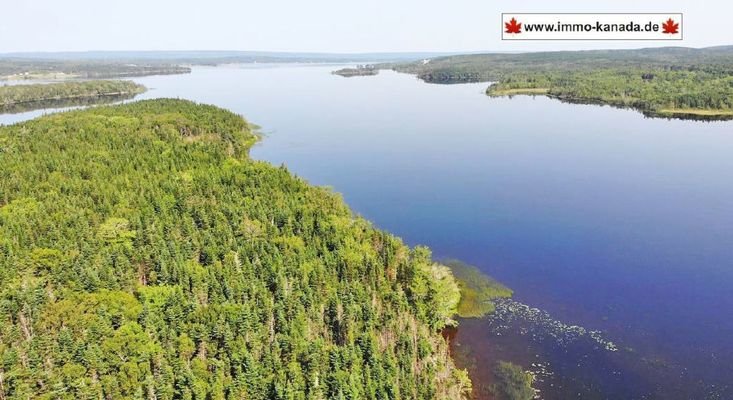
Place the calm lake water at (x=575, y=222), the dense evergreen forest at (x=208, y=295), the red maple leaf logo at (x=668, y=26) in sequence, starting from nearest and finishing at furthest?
the dense evergreen forest at (x=208, y=295) → the calm lake water at (x=575, y=222) → the red maple leaf logo at (x=668, y=26)

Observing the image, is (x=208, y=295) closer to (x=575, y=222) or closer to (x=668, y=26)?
(x=575, y=222)

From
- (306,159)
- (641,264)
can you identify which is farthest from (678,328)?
(306,159)

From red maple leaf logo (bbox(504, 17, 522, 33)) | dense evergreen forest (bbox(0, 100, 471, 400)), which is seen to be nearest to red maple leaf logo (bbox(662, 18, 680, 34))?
red maple leaf logo (bbox(504, 17, 522, 33))

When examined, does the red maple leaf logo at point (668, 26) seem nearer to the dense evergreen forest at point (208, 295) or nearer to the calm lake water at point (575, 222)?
the calm lake water at point (575, 222)

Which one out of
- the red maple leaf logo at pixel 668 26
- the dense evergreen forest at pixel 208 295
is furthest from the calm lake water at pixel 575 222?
the red maple leaf logo at pixel 668 26

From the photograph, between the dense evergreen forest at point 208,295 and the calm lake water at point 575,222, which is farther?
the calm lake water at point 575,222

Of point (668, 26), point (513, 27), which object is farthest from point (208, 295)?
point (668, 26)
